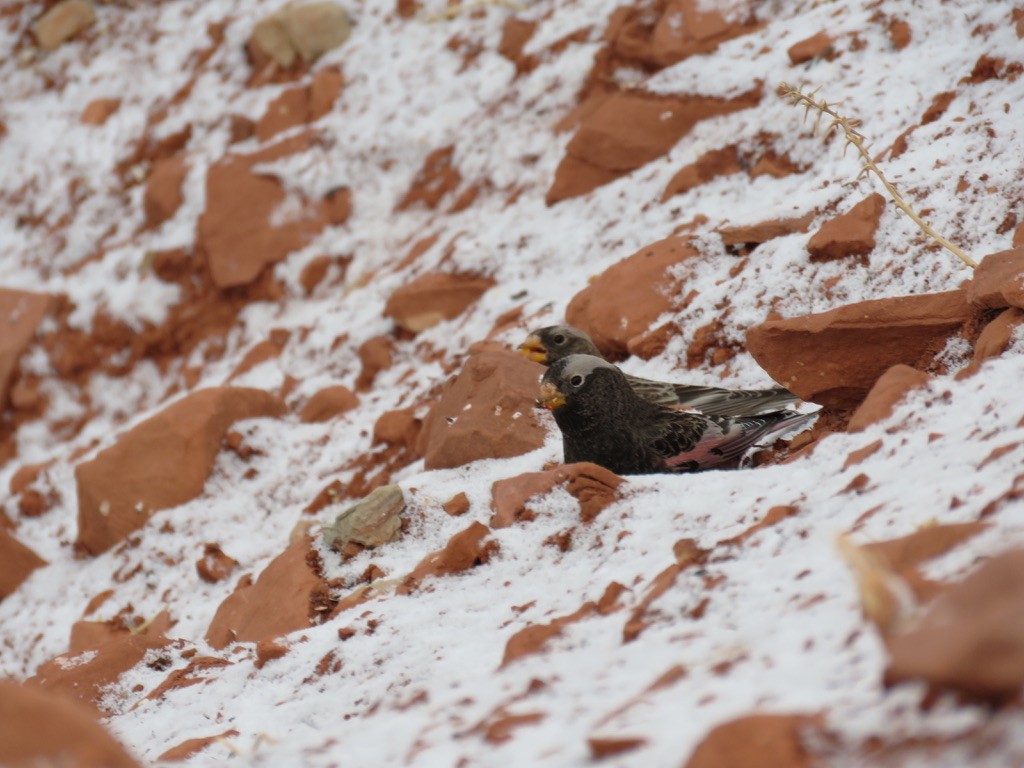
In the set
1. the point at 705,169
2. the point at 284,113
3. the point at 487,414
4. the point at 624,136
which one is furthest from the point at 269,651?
the point at 284,113

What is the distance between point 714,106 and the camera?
22.6 ft

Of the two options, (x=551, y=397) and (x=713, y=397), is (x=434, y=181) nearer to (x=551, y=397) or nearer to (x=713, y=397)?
(x=713, y=397)

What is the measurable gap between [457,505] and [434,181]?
4.43m

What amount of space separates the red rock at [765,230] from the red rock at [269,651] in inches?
120

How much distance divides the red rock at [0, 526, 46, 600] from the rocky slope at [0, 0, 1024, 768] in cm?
4

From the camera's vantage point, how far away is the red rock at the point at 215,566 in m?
5.65

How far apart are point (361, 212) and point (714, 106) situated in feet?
9.79

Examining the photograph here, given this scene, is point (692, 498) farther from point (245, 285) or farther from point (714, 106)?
point (245, 285)

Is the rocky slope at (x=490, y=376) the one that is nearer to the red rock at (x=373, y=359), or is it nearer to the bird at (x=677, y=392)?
the red rock at (x=373, y=359)

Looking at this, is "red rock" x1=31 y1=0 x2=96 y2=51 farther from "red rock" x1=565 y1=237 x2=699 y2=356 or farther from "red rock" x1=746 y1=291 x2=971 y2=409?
"red rock" x1=746 y1=291 x2=971 y2=409

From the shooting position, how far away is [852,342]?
4.29 metres

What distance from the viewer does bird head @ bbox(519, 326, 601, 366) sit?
18.2 feet

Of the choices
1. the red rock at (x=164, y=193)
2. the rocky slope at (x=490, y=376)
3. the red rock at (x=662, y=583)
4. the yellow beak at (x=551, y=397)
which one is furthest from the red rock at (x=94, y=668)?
the red rock at (x=164, y=193)

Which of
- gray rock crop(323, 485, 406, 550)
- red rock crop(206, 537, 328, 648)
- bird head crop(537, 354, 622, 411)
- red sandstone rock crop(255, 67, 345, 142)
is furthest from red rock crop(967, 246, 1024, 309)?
red sandstone rock crop(255, 67, 345, 142)
